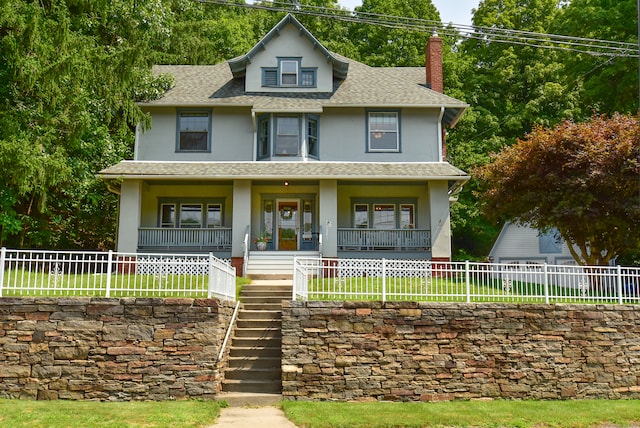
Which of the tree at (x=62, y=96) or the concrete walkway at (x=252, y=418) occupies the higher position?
the tree at (x=62, y=96)

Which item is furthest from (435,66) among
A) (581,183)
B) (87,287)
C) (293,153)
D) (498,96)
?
(87,287)

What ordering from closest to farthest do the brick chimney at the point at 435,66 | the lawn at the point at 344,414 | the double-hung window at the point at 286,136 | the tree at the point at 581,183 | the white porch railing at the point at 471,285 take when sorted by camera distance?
the lawn at the point at 344,414, the white porch railing at the point at 471,285, the tree at the point at 581,183, the double-hung window at the point at 286,136, the brick chimney at the point at 435,66

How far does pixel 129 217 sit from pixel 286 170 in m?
5.42

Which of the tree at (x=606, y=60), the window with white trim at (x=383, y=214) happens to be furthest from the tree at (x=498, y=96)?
the window with white trim at (x=383, y=214)

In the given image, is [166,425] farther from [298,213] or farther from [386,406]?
[298,213]

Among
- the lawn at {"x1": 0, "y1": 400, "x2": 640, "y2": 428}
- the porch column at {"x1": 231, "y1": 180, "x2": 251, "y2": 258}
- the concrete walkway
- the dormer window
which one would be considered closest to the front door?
the porch column at {"x1": 231, "y1": 180, "x2": 251, "y2": 258}

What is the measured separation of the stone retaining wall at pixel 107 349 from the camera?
10.8 metres

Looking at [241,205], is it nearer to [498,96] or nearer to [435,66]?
[435,66]

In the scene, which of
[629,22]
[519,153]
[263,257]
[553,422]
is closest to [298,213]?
[263,257]

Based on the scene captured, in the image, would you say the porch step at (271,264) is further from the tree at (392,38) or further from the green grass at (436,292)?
the tree at (392,38)

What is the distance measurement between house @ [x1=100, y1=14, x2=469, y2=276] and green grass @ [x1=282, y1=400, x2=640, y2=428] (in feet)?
30.8

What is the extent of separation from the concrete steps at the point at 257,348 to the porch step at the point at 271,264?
3.83 meters

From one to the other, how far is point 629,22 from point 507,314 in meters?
20.0

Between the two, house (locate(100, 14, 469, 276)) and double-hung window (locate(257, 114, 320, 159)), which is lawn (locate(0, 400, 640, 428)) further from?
double-hung window (locate(257, 114, 320, 159))
